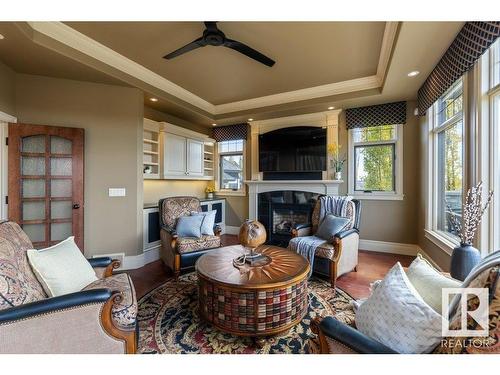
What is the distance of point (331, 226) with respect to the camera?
116 inches

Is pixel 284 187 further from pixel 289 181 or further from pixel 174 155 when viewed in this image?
pixel 174 155

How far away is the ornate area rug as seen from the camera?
1673mm

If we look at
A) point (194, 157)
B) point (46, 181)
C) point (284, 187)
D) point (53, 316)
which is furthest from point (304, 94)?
point (53, 316)

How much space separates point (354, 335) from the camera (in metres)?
0.98

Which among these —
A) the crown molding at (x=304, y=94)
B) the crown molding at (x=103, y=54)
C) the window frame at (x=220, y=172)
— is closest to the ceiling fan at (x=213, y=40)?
the crown molding at (x=103, y=54)

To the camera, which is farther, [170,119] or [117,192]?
[170,119]

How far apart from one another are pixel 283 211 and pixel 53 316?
12.8 ft

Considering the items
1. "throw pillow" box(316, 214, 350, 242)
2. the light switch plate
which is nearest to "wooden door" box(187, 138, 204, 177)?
the light switch plate

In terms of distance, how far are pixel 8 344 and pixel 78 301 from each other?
31 centimetres

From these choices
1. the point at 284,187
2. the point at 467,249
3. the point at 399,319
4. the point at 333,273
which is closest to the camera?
the point at 399,319

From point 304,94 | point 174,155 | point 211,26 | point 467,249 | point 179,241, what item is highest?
point 304,94

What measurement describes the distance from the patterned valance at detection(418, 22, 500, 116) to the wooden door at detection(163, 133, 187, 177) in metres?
3.94

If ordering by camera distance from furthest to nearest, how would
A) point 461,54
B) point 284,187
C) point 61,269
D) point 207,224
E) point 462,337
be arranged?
1. point 284,187
2. point 207,224
3. point 461,54
4. point 61,269
5. point 462,337

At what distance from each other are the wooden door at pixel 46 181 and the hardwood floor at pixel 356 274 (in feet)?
3.13
